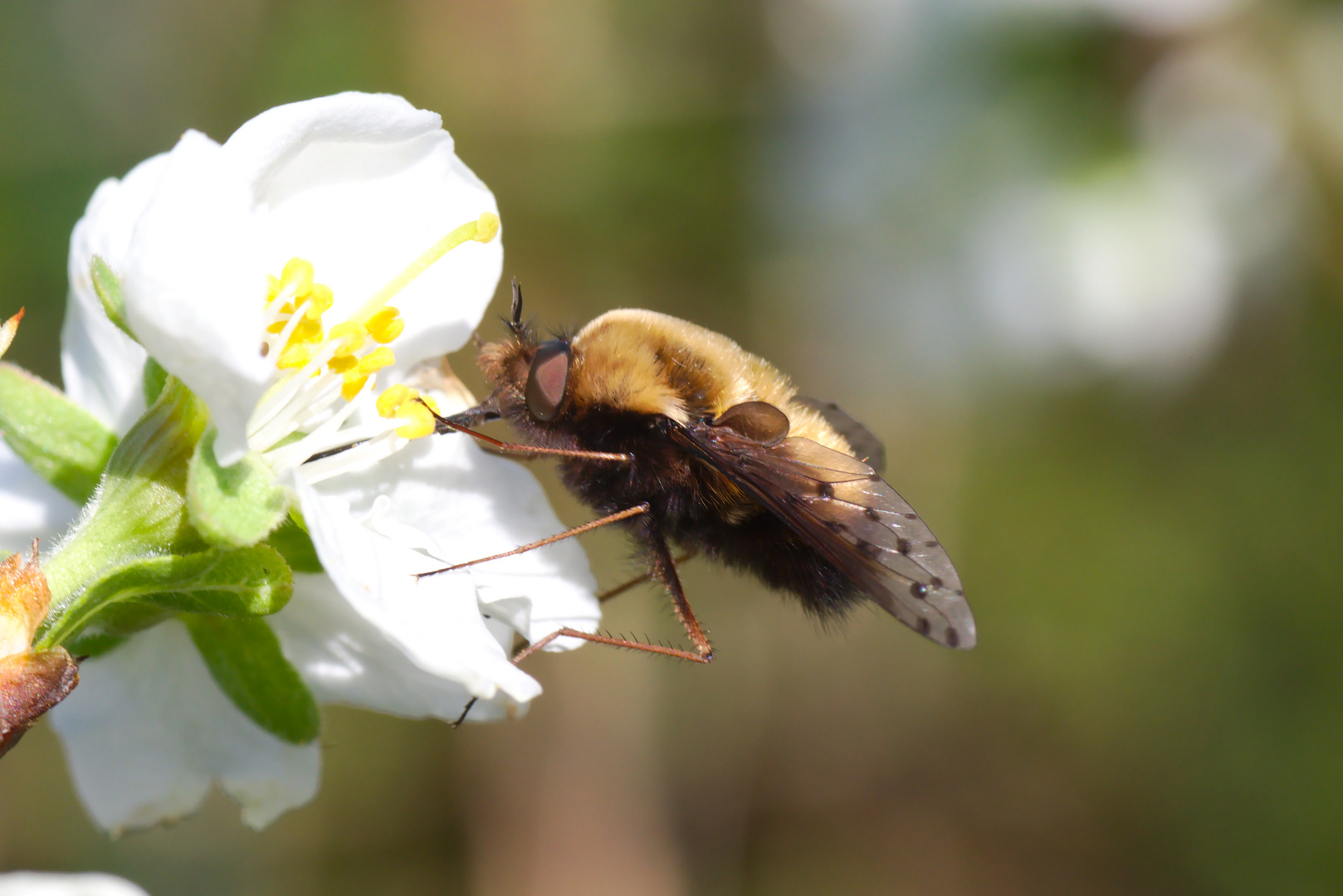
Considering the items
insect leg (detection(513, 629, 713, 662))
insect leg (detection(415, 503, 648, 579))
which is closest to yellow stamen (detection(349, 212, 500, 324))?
insect leg (detection(415, 503, 648, 579))

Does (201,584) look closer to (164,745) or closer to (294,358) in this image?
(294,358)

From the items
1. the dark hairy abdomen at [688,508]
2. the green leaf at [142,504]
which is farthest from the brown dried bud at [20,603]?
the dark hairy abdomen at [688,508]

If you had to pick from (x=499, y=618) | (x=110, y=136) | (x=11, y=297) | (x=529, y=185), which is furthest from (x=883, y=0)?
(x=499, y=618)

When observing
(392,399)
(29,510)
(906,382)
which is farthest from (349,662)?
(906,382)

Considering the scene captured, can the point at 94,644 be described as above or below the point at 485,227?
below

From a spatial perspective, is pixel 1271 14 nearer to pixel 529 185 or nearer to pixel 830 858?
pixel 529 185

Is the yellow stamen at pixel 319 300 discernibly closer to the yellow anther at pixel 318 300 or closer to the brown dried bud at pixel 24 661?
the yellow anther at pixel 318 300

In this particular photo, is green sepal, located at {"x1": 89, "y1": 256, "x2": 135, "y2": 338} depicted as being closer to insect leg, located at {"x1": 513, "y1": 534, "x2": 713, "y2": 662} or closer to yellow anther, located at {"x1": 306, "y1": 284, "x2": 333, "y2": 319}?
yellow anther, located at {"x1": 306, "y1": 284, "x2": 333, "y2": 319}
